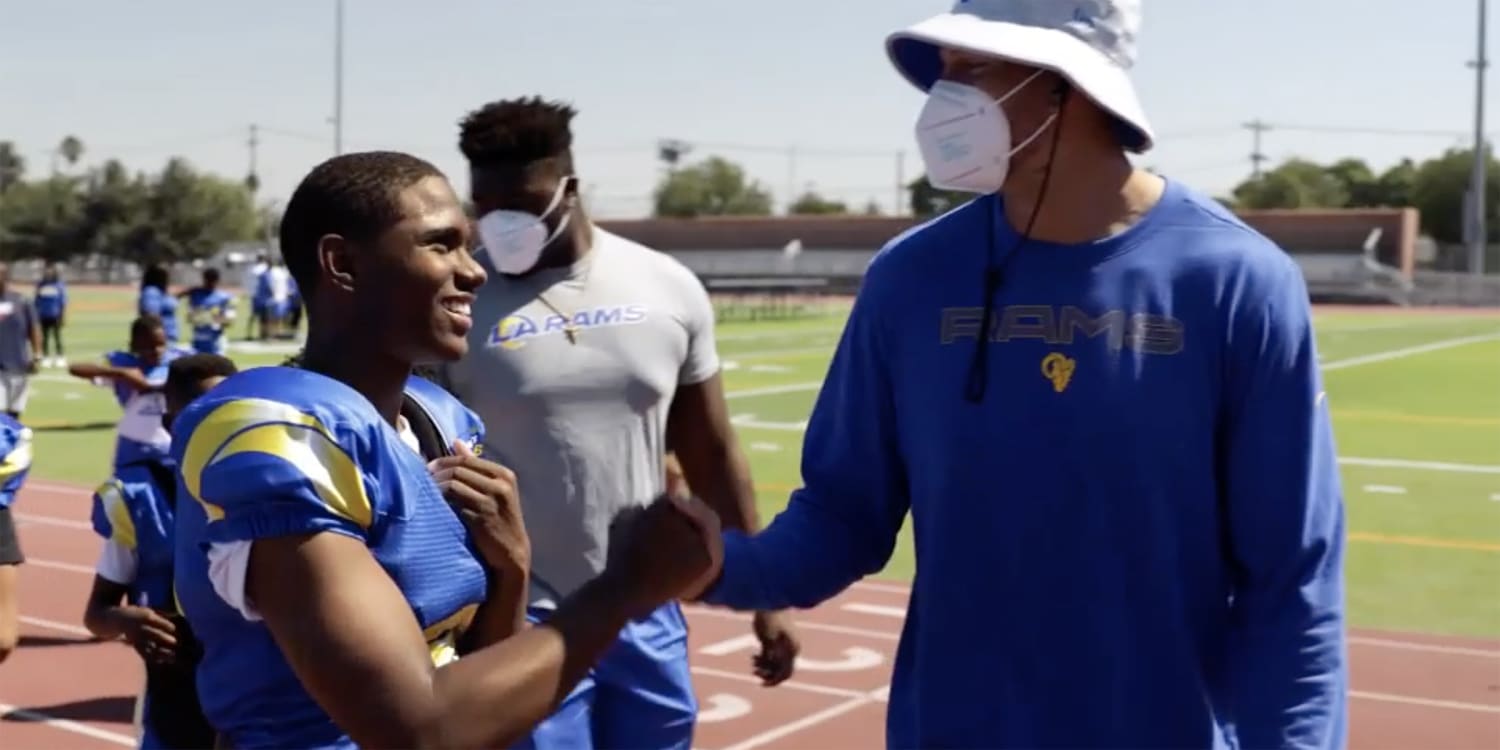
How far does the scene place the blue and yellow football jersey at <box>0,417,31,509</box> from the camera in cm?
475

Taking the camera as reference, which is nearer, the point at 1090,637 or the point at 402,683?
the point at 402,683

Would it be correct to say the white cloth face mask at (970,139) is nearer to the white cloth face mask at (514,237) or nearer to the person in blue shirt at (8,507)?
the white cloth face mask at (514,237)

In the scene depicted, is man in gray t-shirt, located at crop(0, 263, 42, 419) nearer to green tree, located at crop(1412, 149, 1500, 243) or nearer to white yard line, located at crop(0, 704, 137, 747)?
white yard line, located at crop(0, 704, 137, 747)

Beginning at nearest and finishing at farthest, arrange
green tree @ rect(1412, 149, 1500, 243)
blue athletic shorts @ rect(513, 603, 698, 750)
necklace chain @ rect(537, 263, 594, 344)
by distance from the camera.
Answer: blue athletic shorts @ rect(513, 603, 698, 750)
necklace chain @ rect(537, 263, 594, 344)
green tree @ rect(1412, 149, 1500, 243)

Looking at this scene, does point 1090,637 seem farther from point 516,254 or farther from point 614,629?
point 516,254

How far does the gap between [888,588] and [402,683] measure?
8.07 m

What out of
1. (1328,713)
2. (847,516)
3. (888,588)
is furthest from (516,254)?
(888,588)

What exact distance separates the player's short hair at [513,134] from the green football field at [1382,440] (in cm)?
625

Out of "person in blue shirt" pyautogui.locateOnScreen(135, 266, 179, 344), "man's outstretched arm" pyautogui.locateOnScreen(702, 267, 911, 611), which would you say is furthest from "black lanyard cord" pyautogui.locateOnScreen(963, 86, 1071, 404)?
"person in blue shirt" pyautogui.locateOnScreen(135, 266, 179, 344)

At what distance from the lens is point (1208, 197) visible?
2.56 metres

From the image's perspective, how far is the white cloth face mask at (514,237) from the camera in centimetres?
414

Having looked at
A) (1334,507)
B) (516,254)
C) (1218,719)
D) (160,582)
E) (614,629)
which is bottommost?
(160,582)

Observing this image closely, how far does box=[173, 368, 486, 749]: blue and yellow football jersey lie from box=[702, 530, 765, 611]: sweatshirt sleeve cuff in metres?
0.42

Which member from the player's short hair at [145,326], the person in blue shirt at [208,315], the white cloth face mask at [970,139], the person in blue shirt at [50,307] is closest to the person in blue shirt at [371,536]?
the white cloth face mask at [970,139]
